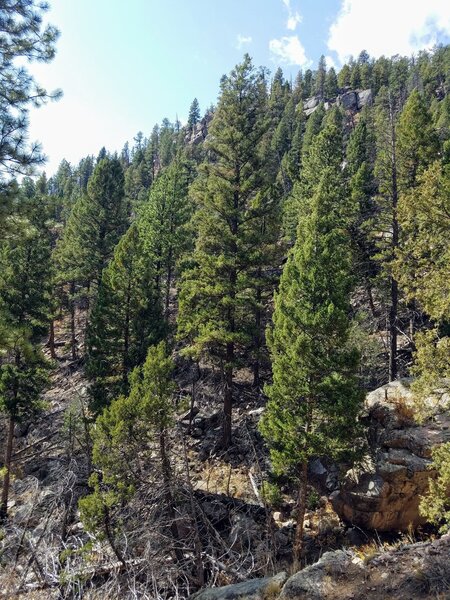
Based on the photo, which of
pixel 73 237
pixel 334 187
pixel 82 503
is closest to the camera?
pixel 82 503

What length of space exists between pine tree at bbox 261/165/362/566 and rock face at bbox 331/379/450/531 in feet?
5.41

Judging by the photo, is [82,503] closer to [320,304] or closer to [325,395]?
[325,395]

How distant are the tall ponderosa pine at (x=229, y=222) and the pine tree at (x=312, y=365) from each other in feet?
15.3

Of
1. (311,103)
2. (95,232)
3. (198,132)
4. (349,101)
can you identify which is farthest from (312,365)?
(198,132)

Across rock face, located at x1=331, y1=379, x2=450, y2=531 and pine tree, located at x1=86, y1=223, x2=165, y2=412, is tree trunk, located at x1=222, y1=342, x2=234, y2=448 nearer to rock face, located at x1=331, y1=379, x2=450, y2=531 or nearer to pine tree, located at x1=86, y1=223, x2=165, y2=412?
pine tree, located at x1=86, y1=223, x2=165, y2=412

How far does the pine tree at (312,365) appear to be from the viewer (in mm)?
13055

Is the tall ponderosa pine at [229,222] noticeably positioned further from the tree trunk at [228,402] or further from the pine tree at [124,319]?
the pine tree at [124,319]

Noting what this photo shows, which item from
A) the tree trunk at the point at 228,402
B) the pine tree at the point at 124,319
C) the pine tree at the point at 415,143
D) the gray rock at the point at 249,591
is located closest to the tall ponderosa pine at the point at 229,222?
the tree trunk at the point at 228,402

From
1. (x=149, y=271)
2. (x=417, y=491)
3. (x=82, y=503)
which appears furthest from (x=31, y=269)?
(x=417, y=491)

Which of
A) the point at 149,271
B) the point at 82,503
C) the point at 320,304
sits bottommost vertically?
the point at 82,503

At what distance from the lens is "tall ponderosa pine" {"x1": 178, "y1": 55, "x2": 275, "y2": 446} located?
62.1 ft

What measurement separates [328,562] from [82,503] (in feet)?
19.2

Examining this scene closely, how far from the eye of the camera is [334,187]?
24641 mm

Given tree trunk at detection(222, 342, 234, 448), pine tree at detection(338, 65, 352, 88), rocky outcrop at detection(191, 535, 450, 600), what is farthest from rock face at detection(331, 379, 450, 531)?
pine tree at detection(338, 65, 352, 88)
